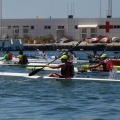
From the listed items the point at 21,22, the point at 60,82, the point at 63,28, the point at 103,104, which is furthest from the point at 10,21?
the point at 103,104

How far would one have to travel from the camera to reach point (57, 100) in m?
19.5

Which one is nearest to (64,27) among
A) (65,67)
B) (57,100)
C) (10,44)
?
(10,44)

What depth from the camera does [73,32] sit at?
10194cm

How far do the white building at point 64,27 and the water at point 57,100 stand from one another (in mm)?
73712

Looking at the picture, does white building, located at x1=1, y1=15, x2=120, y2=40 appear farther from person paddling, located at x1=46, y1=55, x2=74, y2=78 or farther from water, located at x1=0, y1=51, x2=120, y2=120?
water, located at x1=0, y1=51, x2=120, y2=120

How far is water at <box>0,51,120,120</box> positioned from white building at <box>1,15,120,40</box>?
Result: 73712 mm

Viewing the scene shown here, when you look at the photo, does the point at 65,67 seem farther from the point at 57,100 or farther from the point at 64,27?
the point at 64,27

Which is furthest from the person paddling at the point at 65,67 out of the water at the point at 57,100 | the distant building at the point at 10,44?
the distant building at the point at 10,44

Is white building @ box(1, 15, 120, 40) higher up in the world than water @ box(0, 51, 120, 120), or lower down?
higher up

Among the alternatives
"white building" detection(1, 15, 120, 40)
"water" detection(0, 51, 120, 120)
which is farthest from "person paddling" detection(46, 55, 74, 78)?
"white building" detection(1, 15, 120, 40)

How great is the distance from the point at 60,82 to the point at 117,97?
16.5ft

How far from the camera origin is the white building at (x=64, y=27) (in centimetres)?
10006

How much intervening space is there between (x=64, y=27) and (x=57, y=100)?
8324cm

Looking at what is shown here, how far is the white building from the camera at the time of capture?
100 meters
